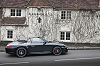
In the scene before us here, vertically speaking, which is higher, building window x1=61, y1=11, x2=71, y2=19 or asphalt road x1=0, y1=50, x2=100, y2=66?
building window x1=61, y1=11, x2=71, y2=19

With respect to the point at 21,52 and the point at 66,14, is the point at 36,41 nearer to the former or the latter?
the point at 21,52

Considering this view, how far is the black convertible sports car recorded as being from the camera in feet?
38.3

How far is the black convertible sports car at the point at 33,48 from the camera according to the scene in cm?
1169

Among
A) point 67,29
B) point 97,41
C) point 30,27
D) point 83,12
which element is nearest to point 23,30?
point 30,27

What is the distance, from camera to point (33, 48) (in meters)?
12.0

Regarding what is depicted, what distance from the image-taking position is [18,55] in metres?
11.8

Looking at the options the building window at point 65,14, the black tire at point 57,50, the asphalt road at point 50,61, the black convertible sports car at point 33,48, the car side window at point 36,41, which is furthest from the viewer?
the building window at point 65,14

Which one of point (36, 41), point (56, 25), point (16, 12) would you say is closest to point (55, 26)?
point (56, 25)

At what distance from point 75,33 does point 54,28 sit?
8.87ft

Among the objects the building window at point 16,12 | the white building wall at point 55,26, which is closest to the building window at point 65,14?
the white building wall at point 55,26

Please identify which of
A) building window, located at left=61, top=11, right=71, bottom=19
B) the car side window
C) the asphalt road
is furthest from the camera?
building window, located at left=61, top=11, right=71, bottom=19

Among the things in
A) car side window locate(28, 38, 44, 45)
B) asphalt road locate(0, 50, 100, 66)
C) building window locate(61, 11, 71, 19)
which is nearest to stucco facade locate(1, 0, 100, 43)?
building window locate(61, 11, 71, 19)

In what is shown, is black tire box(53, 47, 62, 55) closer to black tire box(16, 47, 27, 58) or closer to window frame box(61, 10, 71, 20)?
black tire box(16, 47, 27, 58)

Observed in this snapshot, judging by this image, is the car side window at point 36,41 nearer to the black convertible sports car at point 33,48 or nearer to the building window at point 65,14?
the black convertible sports car at point 33,48
